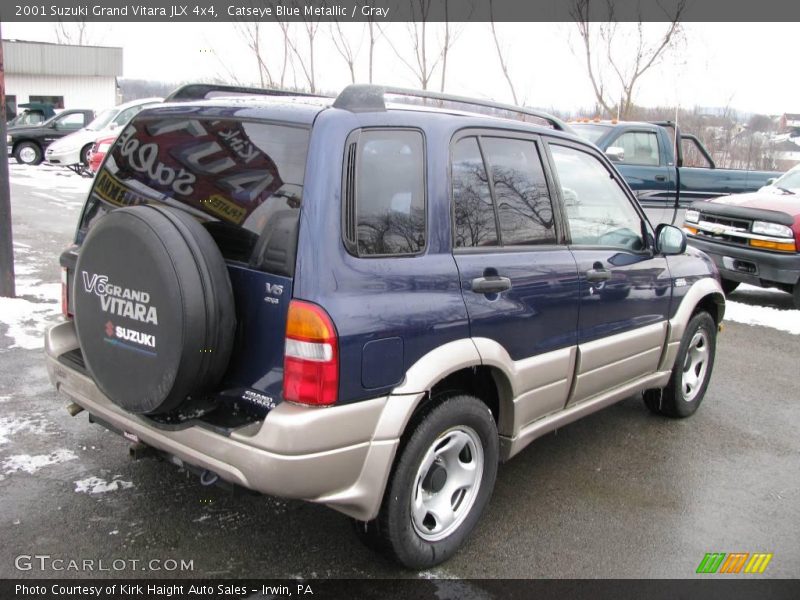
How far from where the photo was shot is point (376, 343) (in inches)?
106

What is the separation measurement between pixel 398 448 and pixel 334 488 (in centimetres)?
36

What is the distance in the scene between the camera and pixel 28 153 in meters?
23.0

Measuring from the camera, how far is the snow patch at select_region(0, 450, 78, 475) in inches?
148

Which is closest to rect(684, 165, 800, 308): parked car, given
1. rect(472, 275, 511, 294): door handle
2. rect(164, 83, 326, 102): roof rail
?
rect(472, 275, 511, 294): door handle

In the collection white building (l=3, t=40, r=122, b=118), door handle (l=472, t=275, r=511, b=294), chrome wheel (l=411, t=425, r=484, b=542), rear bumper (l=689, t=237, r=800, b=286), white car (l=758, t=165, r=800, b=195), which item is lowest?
chrome wheel (l=411, t=425, r=484, b=542)

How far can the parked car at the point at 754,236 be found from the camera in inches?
315

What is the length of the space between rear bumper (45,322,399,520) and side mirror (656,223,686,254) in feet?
7.81

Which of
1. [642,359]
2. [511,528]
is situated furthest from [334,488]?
[642,359]

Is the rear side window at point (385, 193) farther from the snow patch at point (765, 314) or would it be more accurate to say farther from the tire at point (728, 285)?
the tire at point (728, 285)

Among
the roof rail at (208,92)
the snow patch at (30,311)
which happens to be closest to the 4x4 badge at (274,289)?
the roof rail at (208,92)

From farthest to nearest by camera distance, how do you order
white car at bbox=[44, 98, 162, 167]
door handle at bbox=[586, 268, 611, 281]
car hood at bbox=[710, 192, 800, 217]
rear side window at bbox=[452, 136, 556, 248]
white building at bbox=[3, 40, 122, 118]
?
1. white building at bbox=[3, 40, 122, 118]
2. white car at bbox=[44, 98, 162, 167]
3. car hood at bbox=[710, 192, 800, 217]
4. door handle at bbox=[586, 268, 611, 281]
5. rear side window at bbox=[452, 136, 556, 248]

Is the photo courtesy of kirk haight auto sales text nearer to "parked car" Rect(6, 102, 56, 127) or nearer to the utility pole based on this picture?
the utility pole

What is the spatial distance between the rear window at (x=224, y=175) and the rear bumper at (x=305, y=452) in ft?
2.12

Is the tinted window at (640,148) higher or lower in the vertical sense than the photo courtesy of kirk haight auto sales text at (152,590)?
higher
